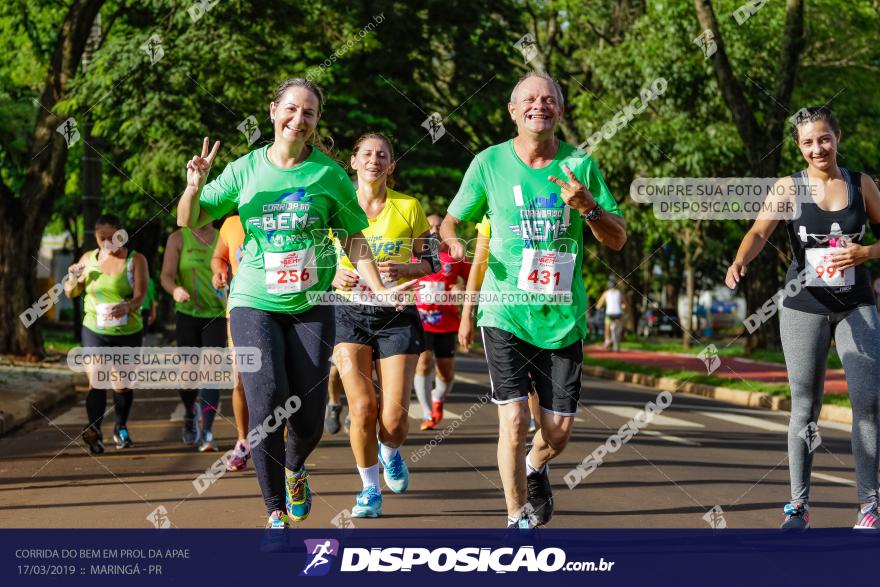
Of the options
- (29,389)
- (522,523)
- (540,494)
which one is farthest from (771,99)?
(522,523)

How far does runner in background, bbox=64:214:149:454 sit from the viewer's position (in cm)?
1096

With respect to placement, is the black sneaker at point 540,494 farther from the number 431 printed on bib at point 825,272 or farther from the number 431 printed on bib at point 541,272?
the number 431 printed on bib at point 825,272

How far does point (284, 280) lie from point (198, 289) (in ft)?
16.0

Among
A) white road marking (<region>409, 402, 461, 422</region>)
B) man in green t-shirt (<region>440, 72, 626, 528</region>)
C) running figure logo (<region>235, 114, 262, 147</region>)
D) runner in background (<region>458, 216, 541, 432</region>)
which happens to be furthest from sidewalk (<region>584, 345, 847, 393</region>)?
man in green t-shirt (<region>440, 72, 626, 528</region>)

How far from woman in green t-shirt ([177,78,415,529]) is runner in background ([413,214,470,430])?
18.1 feet

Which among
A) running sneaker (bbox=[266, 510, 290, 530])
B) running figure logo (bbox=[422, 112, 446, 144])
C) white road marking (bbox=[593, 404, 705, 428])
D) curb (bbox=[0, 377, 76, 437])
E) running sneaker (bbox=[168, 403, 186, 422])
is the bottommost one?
white road marking (bbox=[593, 404, 705, 428])

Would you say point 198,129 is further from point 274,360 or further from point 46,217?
point 274,360

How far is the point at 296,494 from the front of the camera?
6254 mm

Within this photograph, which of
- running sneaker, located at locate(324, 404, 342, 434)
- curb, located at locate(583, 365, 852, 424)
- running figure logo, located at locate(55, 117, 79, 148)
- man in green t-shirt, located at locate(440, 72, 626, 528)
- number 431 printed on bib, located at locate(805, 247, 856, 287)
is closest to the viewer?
man in green t-shirt, located at locate(440, 72, 626, 528)

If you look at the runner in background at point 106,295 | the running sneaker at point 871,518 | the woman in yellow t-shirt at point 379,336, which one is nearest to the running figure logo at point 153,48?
the runner in background at point 106,295

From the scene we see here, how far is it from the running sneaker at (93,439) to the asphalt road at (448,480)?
0.08 m

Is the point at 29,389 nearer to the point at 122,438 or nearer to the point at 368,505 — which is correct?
the point at 122,438

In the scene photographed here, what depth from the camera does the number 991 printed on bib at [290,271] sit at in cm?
609

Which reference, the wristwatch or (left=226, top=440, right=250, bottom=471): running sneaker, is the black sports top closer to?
the wristwatch
